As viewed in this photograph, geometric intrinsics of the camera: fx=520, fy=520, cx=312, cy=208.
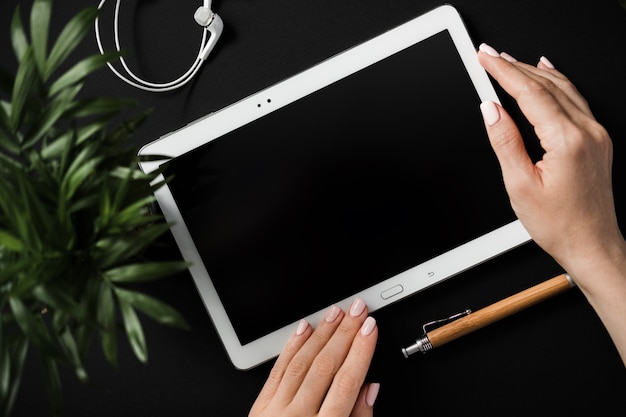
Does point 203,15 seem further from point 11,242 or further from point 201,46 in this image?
point 11,242

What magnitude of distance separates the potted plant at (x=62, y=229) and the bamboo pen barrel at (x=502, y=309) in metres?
0.47

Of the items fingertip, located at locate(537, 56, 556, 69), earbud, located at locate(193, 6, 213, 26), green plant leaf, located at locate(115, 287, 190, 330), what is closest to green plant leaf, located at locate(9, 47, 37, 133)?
green plant leaf, located at locate(115, 287, 190, 330)

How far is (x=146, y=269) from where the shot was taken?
0.59 meters

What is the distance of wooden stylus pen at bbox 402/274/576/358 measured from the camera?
0.86 m

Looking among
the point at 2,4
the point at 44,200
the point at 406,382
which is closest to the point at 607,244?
the point at 406,382

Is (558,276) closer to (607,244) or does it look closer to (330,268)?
(607,244)

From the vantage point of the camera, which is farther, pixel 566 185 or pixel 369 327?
pixel 369 327

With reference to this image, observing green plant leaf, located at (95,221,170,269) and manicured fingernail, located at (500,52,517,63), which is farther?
manicured fingernail, located at (500,52,517,63)

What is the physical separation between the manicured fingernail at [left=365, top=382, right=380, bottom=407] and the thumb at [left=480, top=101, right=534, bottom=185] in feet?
1.33

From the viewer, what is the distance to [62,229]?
0.58m

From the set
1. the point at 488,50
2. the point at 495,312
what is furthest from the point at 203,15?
the point at 495,312

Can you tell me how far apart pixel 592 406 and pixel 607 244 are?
0.30 m

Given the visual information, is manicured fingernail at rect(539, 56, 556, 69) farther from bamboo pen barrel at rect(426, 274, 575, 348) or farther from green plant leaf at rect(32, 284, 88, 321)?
green plant leaf at rect(32, 284, 88, 321)

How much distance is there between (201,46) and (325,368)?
0.60 metres
